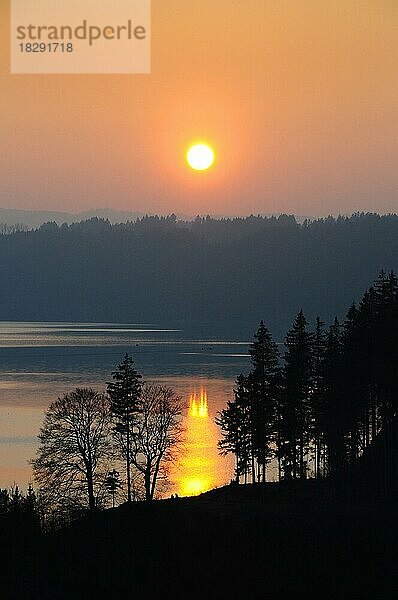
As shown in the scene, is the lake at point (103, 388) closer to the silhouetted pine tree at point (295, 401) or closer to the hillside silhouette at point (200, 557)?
the silhouetted pine tree at point (295, 401)

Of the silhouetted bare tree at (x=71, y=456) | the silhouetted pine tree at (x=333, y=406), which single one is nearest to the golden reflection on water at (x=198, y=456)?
the silhouetted bare tree at (x=71, y=456)

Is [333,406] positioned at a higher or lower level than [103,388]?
lower

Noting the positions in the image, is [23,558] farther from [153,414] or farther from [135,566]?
[153,414]

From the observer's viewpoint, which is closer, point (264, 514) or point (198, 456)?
point (264, 514)

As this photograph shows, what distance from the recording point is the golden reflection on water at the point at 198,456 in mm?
78938

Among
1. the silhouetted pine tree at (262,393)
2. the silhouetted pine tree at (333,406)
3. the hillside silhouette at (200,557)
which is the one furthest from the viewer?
the silhouetted pine tree at (262,393)

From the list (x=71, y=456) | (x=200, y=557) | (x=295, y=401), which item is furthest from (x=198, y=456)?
(x=200, y=557)

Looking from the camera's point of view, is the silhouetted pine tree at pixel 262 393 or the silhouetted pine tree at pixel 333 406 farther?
the silhouetted pine tree at pixel 262 393

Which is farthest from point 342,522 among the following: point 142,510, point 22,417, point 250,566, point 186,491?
point 22,417

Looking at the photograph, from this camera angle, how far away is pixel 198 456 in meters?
91.8

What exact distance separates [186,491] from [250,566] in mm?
43485

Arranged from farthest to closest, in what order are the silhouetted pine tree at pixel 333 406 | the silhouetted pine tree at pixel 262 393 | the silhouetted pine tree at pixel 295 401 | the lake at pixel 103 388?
1. the lake at pixel 103 388
2. the silhouetted pine tree at pixel 262 393
3. the silhouetted pine tree at pixel 295 401
4. the silhouetted pine tree at pixel 333 406

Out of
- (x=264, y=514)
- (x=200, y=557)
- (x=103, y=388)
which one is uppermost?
(x=103, y=388)

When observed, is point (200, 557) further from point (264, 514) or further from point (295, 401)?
point (295, 401)
